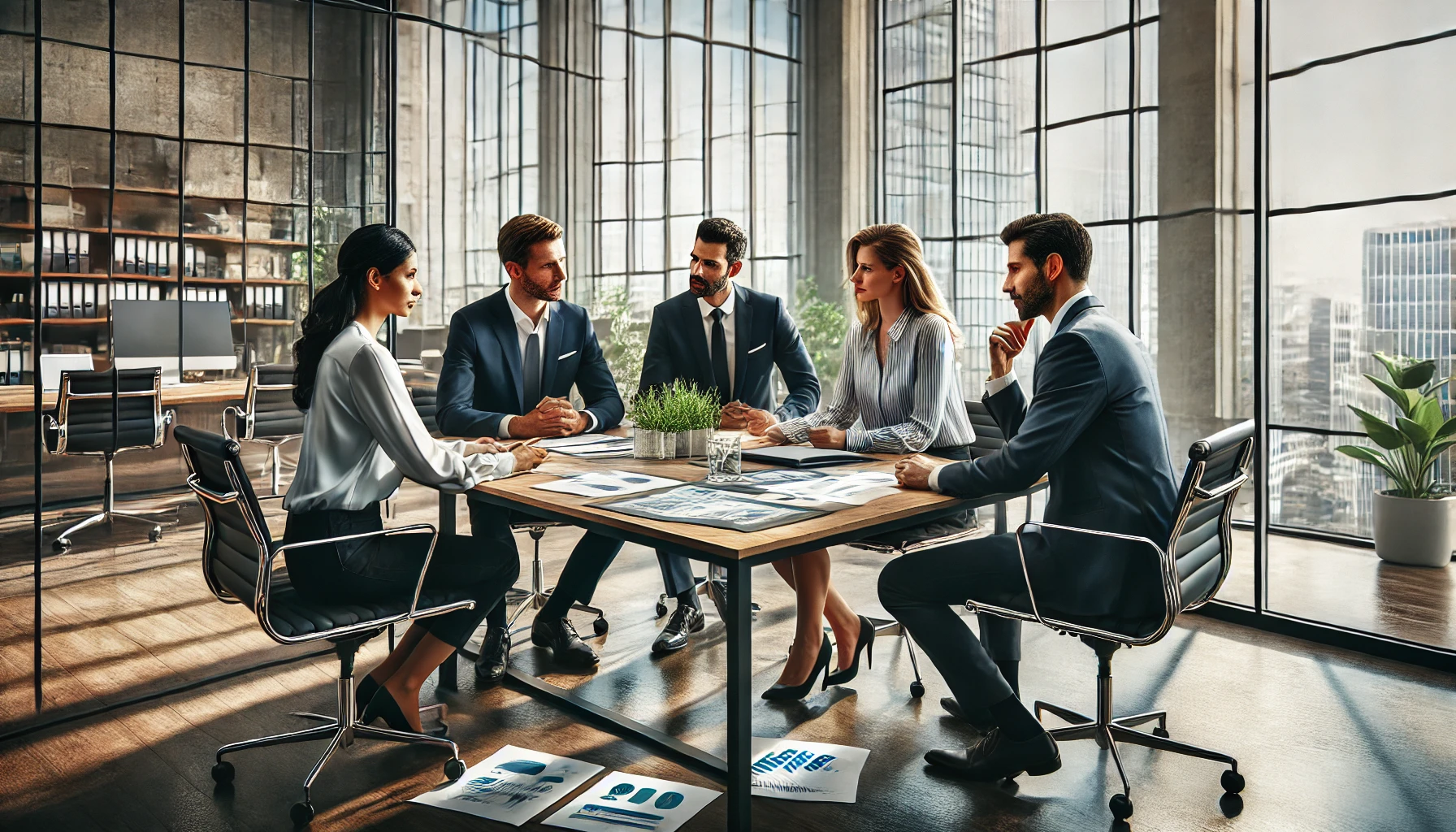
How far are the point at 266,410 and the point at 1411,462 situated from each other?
20.7 ft

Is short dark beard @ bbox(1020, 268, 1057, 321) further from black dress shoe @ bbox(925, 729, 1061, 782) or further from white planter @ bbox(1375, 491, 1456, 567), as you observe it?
white planter @ bbox(1375, 491, 1456, 567)

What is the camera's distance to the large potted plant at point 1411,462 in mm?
3811

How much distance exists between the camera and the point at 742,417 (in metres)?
3.68

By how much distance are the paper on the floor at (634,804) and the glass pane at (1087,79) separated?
4.77 metres

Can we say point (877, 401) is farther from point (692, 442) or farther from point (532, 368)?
point (532, 368)

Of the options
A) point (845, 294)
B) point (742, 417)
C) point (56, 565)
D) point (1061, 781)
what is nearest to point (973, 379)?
point (845, 294)

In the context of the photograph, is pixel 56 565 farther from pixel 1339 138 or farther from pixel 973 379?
pixel 1339 138

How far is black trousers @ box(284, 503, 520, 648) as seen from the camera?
247 centimetres

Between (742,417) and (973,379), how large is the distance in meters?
3.70

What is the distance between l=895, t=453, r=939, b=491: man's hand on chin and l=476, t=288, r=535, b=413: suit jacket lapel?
167cm

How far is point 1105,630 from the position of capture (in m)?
2.40

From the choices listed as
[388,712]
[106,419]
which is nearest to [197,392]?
Result: [106,419]

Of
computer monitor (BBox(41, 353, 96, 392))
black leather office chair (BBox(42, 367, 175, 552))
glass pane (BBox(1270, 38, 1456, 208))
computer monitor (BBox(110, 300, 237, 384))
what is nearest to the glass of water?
glass pane (BBox(1270, 38, 1456, 208))

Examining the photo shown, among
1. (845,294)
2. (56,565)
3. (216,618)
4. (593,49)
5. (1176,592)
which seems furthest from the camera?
(593,49)
